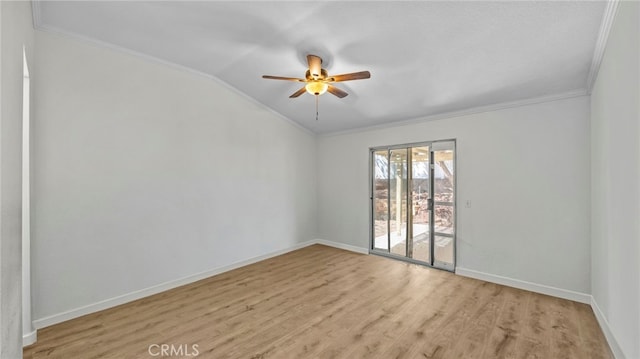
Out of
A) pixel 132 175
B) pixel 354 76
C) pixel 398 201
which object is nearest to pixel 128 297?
pixel 132 175

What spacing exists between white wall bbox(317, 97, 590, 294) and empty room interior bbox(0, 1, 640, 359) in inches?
0.8

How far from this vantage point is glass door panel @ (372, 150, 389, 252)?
4922 mm

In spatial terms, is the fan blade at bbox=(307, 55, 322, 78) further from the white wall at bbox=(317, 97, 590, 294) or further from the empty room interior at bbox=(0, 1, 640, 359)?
the white wall at bbox=(317, 97, 590, 294)

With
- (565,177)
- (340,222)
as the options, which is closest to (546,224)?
(565,177)

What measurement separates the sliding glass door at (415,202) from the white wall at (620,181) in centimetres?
167

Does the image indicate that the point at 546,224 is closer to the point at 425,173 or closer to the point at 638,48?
the point at 425,173

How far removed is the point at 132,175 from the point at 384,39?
3.25 meters

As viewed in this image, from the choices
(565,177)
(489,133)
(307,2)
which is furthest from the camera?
(489,133)

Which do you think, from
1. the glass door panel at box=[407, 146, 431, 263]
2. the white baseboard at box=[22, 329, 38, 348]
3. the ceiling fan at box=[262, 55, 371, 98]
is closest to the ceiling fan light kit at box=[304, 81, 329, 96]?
the ceiling fan at box=[262, 55, 371, 98]

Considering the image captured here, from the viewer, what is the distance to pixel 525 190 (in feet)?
10.9

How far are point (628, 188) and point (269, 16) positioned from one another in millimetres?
3069

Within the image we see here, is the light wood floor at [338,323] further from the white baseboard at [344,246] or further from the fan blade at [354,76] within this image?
the fan blade at [354,76]

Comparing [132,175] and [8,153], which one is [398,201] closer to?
[132,175]

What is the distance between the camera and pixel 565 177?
3.08 meters
